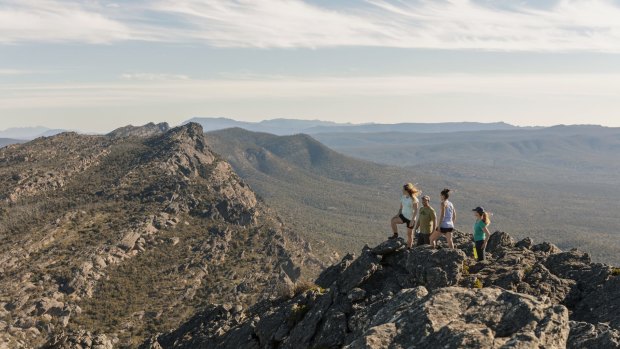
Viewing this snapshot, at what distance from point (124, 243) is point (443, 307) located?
249ft

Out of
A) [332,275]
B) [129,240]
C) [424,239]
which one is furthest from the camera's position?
[129,240]

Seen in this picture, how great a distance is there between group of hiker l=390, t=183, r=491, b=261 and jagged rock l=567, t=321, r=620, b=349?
388 inches

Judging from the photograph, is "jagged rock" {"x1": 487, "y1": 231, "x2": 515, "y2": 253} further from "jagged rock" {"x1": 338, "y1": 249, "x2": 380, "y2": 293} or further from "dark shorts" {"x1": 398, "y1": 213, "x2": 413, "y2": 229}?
"jagged rock" {"x1": 338, "y1": 249, "x2": 380, "y2": 293}

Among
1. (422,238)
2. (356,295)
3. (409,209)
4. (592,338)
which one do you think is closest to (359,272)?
(356,295)

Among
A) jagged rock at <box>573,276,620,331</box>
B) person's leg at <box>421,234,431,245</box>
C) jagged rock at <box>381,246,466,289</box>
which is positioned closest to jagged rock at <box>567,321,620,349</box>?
jagged rock at <box>573,276,620,331</box>

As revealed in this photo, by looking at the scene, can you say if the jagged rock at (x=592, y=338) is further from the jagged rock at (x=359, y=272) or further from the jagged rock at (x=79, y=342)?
the jagged rock at (x=79, y=342)

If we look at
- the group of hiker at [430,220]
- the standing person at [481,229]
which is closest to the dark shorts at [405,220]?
the group of hiker at [430,220]

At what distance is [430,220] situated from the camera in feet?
82.9

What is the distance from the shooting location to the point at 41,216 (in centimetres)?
8231

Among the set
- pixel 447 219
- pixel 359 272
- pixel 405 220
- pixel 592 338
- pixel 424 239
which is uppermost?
pixel 447 219

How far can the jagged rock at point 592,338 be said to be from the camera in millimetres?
13969

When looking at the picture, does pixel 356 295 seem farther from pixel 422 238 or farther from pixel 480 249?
pixel 480 249

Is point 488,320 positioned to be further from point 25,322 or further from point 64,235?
point 64,235

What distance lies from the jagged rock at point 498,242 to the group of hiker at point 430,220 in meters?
4.86
